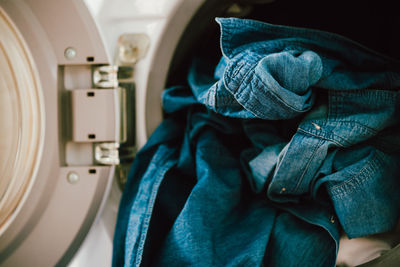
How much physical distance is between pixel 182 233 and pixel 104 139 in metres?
0.22

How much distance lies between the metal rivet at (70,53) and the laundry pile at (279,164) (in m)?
0.18

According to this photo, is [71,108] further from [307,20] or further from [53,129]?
[307,20]

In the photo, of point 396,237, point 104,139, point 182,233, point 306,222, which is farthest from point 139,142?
point 396,237

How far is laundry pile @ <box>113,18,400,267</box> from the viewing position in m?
0.47

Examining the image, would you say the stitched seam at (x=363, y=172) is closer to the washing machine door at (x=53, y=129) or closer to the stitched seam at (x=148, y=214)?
the stitched seam at (x=148, y=214)

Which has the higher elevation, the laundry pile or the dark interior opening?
the dark interior opening

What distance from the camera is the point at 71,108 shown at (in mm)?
594

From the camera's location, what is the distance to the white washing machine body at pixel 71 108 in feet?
1.86

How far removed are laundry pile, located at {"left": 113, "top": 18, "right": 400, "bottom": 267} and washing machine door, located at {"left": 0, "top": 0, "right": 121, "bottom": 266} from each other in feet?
0.28

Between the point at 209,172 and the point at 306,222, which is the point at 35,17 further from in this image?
the point at 306,222

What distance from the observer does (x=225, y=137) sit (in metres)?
0.62

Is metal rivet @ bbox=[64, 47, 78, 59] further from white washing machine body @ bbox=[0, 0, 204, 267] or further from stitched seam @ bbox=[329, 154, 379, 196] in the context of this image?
stitched seam @ bbox=[329, 154, 379, 196]

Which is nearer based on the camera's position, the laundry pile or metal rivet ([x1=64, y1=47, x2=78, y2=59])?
the laundry pile

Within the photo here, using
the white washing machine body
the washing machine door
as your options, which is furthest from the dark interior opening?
the washing machine door
